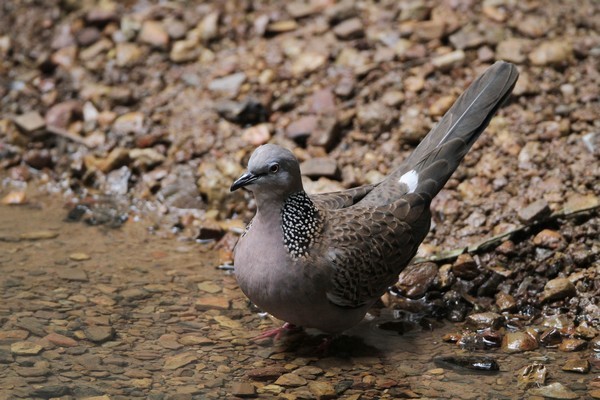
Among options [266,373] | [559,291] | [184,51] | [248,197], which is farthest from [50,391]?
[184,51]

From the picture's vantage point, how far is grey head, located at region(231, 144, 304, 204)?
4.93 m

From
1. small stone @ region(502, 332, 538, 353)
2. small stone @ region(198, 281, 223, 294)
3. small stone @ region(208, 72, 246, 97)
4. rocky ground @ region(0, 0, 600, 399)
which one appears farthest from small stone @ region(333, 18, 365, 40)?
small stone @ region(502, 332, 538, 353)

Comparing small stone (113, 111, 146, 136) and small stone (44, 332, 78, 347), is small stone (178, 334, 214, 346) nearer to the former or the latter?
small stone (44, 332, 78, 347)

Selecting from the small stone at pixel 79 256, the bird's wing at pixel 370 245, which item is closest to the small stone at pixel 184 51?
the small stone at pixel 79 256

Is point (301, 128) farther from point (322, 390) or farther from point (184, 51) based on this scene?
point (322, 390)

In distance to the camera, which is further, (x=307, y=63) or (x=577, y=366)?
(x=307, y=63)

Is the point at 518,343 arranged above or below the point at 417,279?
below

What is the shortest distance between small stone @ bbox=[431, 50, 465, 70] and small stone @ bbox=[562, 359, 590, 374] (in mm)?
3106

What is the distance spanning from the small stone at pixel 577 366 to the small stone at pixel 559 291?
64 cm

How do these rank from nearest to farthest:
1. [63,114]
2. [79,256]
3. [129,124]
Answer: [79,256] < [129,124] < [63,114]

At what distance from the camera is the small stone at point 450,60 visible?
734cm

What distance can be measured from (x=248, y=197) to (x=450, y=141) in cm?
192

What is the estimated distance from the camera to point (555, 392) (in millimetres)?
4738

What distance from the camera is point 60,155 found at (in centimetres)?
762
